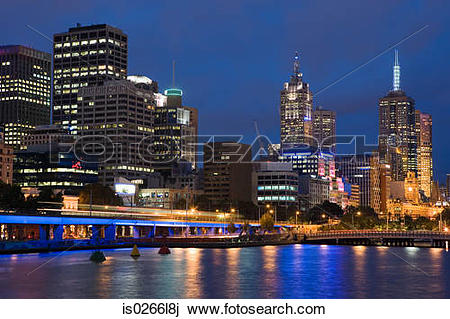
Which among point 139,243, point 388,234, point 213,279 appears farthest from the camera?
point 388,234

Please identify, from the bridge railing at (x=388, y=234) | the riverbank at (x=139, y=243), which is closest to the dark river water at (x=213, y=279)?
the riverbank at (x=139, y=243)

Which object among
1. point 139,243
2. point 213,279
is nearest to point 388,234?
point 139,243

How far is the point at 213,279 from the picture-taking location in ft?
251

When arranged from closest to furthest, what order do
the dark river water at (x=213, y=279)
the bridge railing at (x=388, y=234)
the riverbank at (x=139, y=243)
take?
the dark river water at (x=213, y=279) < the riverbank at (x=139, y=243) < the bridge railing at (x=388, y=234)

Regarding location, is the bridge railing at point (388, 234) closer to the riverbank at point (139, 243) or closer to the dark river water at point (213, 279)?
the riverbank at point (139, 243)

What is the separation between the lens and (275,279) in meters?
77.9

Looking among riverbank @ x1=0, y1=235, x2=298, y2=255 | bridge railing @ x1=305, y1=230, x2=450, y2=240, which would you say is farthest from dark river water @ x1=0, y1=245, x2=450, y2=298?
bridge railing @ x1=305, y1=230, x2=450, y2=240

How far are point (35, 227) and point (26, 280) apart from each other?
11250 centimetres

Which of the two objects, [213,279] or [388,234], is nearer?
[213,279]

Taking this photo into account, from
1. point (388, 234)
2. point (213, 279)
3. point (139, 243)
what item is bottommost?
point (213, 279)

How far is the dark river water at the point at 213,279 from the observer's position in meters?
63.9

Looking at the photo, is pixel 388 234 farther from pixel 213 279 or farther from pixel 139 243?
pixel 213 279

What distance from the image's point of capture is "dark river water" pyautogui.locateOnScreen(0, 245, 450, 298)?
6394 centimetres

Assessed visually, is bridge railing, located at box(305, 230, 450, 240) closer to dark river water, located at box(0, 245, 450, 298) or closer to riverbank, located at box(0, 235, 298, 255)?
riverbank, located at box(0, 235, 298, 255)
